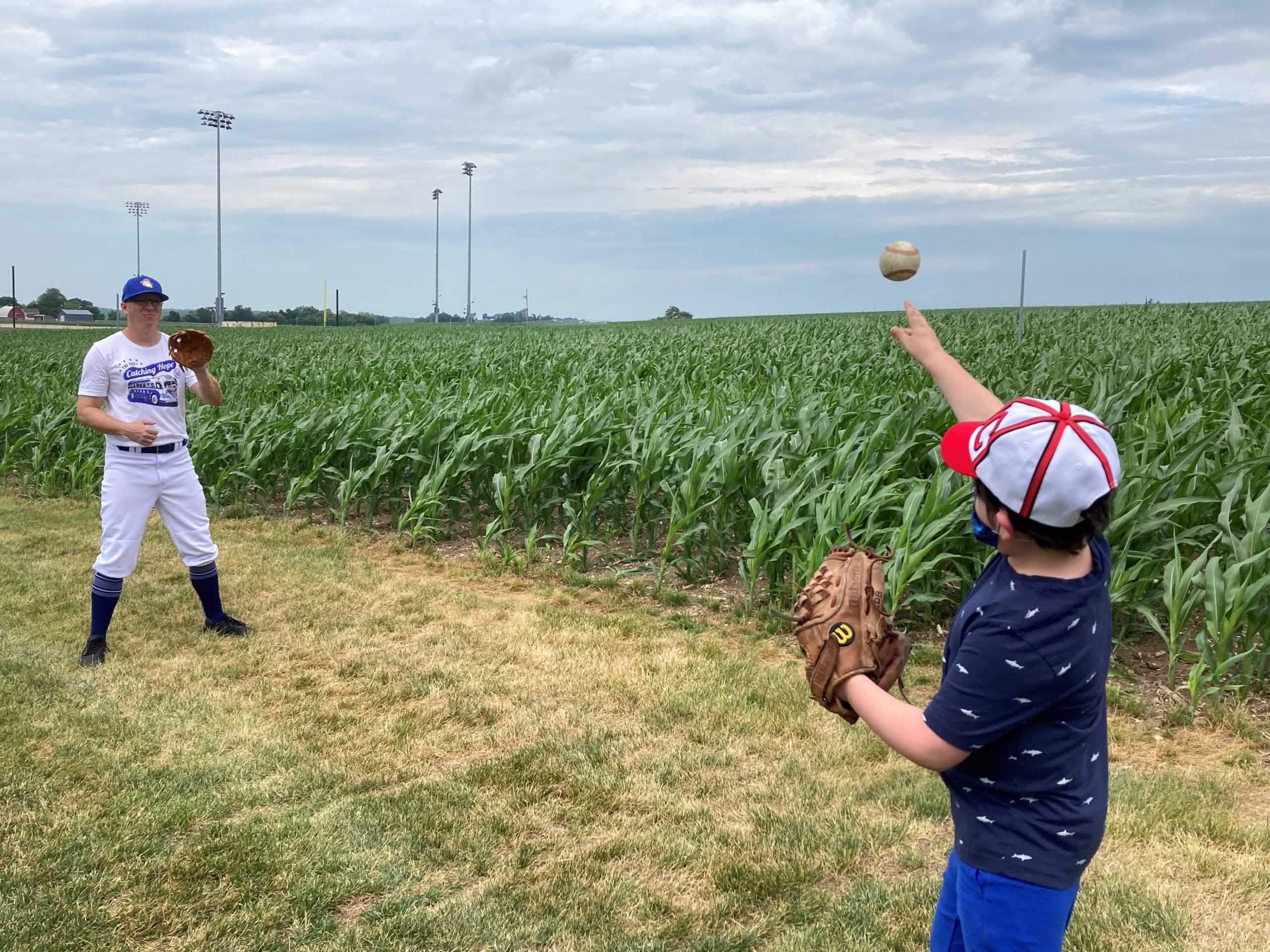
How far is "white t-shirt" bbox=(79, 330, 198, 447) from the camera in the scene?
5.27m

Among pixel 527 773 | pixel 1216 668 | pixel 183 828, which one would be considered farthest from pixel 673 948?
pixel 1216 668

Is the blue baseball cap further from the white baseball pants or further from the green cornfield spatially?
the green cornfield

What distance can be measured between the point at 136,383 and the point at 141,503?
0.68 meters

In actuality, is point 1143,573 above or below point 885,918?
above

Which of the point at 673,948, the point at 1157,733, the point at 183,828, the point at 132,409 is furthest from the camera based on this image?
the point at 132,409

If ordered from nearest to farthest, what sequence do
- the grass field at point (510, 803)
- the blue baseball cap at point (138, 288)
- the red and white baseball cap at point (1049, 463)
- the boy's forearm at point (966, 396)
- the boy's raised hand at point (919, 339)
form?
the red and white baseball cap at point (1049, 463)
the boy's forearm at point (966, 396)
the boy's raised hand at point (919, 339)
the grass field at point (510, 803)
the blue baseball cap at point (138, 288)

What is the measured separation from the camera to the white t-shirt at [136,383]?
5.27 metres

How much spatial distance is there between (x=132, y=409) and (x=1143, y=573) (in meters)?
5.74

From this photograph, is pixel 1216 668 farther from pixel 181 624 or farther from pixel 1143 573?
pixel 181 624

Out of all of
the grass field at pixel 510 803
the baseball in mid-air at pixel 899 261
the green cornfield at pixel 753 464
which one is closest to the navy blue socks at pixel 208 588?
the grass field at pixel 510 803

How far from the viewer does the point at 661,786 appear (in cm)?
388

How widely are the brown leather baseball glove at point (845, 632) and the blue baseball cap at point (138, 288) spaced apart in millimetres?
4614

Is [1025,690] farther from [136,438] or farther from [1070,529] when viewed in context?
[136,438]

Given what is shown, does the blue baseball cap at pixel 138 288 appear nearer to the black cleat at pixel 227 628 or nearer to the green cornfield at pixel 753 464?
the black cleat at pixel 227 628
